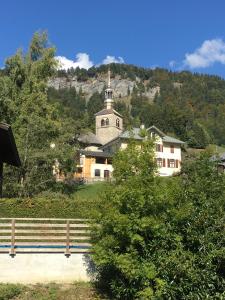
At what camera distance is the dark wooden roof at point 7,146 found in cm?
1816

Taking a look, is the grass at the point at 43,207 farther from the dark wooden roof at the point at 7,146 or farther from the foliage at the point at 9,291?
the foliage at the point at 9,291

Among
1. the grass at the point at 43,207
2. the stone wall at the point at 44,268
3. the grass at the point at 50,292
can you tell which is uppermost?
the grass at the point at 43,207

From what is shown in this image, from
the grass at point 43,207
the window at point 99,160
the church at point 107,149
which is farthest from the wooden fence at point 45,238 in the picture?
the window at point 99,160

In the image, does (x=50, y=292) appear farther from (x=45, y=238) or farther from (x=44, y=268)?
(x=45, y=238)

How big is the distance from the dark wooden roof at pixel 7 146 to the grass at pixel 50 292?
6.06 metres

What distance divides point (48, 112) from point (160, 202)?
26133mm

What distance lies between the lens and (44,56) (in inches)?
1620

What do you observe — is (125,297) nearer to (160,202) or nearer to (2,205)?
(160,202)

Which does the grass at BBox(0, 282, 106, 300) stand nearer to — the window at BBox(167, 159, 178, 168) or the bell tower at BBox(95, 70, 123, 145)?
the window at BBox(167, 159, 178, 168)

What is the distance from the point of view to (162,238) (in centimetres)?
1403

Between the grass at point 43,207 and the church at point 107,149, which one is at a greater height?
the church at point 107,149

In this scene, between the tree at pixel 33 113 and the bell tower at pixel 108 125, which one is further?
the bell tower at pixel 108 125

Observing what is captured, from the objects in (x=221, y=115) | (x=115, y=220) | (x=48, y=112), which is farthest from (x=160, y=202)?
(x=221, y=115)

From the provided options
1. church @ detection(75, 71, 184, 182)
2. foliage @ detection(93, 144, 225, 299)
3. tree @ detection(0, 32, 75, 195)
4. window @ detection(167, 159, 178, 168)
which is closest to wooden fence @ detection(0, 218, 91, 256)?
foliage @ detection(93, 144, 225, 299)
